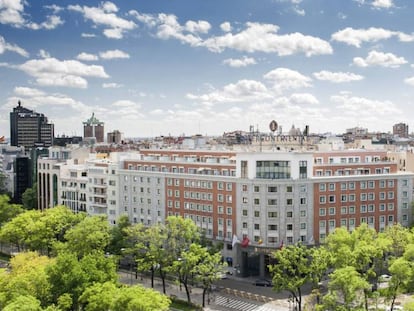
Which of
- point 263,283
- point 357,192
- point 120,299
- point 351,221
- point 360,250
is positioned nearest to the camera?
point 120,299

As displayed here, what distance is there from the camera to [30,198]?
568 ft

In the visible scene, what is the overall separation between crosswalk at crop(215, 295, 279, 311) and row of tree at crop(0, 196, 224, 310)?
4.68 m

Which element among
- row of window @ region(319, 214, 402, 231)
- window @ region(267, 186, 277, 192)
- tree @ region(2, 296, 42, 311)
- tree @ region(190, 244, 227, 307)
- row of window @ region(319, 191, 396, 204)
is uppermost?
window @ region(267, 186, 277, 192)

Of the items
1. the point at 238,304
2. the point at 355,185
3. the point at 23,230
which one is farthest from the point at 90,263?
the point at 355,185

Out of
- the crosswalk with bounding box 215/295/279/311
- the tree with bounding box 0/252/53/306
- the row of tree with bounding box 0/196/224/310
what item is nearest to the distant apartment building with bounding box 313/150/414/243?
the crosswalk with bounding box 215/295/279/311

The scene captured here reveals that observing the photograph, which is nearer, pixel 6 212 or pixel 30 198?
pixel 6 212

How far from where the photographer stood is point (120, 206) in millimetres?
134125

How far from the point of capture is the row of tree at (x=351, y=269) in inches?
2820

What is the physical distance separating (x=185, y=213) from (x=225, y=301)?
31.7 meters

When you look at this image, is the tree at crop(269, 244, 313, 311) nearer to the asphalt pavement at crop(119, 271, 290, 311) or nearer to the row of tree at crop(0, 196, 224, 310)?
the asphalt pavement at crop(119, 271, 290, 311)

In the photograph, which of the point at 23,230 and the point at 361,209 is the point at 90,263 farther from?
the point at 361,209

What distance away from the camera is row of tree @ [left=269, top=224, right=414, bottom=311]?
7162 cm

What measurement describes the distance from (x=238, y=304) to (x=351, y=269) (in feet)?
87.7

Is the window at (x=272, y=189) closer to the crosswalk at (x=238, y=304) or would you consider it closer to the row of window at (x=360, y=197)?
the row of window at (x=360, y=197)
